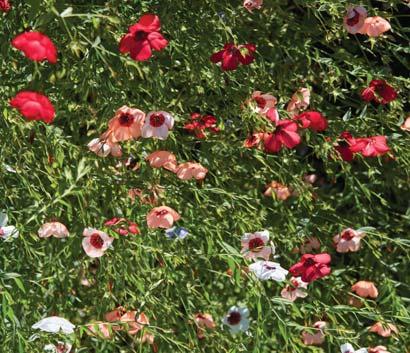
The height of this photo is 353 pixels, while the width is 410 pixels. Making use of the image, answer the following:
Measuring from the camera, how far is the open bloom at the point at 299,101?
7.25ft

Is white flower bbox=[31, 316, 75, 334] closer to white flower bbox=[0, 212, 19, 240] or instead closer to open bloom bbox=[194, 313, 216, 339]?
white flower bbox=[0, 212, 19, 240]

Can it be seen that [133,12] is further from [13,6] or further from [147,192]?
[147,192]

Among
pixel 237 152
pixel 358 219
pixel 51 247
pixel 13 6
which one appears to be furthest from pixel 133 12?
pixel 358 219

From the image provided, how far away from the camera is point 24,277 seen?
6.33 feet

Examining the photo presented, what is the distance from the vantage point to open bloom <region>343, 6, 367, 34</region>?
2111mm

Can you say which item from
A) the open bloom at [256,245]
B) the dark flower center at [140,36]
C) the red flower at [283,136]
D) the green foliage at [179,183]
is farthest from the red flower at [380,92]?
the dark flower center at [140,36]

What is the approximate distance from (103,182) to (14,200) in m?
0.26

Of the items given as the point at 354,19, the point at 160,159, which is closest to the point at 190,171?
the point at 160,159

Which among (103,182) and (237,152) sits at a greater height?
(103,182)

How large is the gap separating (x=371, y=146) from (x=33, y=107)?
0.90m

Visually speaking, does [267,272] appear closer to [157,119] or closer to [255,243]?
[255,243]

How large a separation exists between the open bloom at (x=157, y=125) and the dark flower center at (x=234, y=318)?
1.60 ft

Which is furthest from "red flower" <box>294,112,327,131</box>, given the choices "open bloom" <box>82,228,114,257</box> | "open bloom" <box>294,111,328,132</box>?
"open bloom" <box>82,228,114,257</box>

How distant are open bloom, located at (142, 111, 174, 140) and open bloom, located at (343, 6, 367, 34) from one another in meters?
0.53
